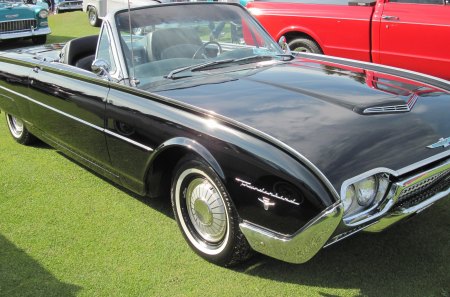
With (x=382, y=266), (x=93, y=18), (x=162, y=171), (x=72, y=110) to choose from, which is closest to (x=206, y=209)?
Result: (x=162, y=171)

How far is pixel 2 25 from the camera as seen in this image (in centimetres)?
→ 1175

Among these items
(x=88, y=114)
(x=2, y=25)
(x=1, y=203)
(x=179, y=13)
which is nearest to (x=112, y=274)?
(x=88, y=114)

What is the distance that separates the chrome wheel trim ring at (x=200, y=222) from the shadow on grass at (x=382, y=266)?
8.0 inches

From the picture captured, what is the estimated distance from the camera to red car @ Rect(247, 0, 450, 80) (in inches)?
242

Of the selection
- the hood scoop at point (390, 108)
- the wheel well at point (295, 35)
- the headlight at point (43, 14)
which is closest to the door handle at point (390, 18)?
the wheel well at point (295, 35)

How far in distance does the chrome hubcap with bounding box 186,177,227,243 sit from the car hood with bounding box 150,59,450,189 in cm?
45

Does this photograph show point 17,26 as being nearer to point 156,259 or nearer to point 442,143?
point 156,259

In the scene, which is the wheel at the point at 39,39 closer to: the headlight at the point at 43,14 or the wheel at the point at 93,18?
the headlight at the point at 43,14

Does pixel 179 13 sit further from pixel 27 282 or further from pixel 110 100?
pixel 27 282

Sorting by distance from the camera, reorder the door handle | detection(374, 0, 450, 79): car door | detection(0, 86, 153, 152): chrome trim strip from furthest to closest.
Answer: the door handle, detection(374, 0, 450, 79): car door, detection(0, 86, 153, 152): chrome trim strip

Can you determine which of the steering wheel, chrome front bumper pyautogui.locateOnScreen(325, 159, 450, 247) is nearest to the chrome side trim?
chrome front bumper pyautogui.locateOnScreen(325, 159, 450, 247)

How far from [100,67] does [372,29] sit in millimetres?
4359

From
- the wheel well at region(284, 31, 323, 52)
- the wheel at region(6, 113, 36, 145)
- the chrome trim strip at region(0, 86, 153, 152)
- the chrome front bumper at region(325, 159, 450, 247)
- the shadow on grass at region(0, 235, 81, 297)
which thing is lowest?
the shadow on grass at region(0, 235, 81, 297)

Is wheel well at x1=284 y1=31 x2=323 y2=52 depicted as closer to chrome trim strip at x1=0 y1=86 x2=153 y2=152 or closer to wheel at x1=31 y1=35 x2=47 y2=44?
chrome trim strip at x1=0 y1=86 x2=153 y2=152
